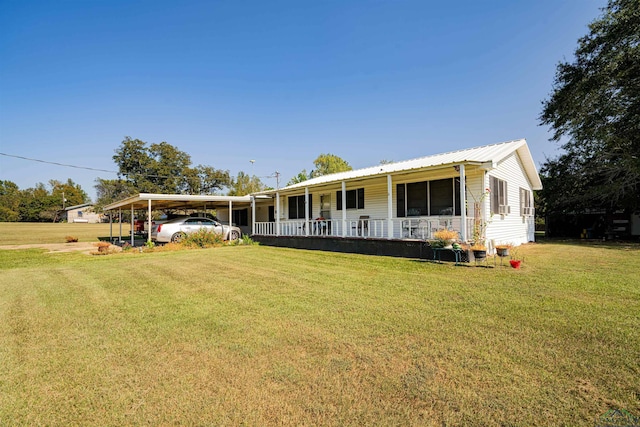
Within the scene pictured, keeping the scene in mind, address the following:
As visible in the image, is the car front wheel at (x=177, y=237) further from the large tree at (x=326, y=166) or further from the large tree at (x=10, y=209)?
the large tree at (x=10, y=209)

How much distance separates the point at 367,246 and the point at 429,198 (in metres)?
2.84

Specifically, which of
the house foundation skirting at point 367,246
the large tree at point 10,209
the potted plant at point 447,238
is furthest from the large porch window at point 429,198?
the large tree at point 10,209

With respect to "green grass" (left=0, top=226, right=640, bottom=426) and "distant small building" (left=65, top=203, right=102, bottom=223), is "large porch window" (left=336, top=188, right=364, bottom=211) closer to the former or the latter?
"green grass" (left=0, top=226, right=640, bottom=426)

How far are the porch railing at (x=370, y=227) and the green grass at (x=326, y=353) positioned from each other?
147 inches

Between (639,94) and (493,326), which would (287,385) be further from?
(639,94)

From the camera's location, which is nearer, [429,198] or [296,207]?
[429,198]

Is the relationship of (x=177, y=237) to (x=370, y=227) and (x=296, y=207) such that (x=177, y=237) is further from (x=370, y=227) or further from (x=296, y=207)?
(x=370, y=227)

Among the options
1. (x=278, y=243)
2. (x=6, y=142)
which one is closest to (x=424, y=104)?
(x=278, y=243)

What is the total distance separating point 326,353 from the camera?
3158 mm

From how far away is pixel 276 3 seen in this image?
42.7 feet

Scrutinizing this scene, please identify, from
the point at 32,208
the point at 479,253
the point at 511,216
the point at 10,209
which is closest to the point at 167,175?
the point at 511,216

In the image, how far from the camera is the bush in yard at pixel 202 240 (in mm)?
14086

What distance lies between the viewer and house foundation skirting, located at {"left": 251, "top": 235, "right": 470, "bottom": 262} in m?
8.93

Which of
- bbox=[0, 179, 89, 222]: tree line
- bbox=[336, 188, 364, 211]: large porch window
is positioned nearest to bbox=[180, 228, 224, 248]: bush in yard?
bbox=[336, 188, 364, 211]: large porch window
